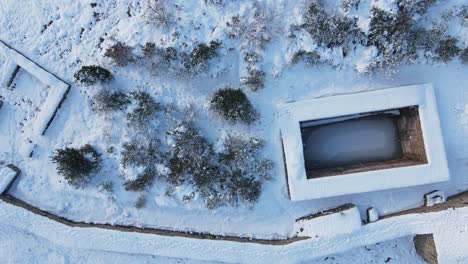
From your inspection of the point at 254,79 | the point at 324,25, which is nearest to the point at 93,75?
the point at 254,79

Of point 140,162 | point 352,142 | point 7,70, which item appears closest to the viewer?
point 140,162

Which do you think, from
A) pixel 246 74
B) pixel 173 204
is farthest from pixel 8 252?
pixel 246 74

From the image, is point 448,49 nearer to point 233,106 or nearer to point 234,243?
point 233,106

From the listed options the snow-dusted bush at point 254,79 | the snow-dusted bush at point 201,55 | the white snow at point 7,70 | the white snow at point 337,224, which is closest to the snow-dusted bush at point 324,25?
the snow-dusted bush at point 254,79

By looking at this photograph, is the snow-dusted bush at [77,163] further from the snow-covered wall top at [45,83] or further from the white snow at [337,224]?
the white snow at [337,224]

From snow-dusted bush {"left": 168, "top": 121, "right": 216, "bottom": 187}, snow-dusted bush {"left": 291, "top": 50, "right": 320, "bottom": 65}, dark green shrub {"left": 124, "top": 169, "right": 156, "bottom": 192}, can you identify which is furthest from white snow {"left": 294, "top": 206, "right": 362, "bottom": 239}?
dark green shrub {"left": 124, "top": 169, "right": 156, "bottom": 192}

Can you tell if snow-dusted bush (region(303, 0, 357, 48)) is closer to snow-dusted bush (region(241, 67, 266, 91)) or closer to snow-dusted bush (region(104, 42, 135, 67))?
snow-dusted bush (region(241, 67, 266, 91))
